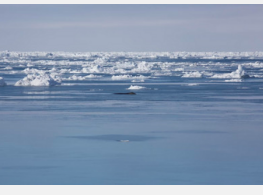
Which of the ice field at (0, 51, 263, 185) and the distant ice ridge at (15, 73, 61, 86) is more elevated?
the distant ice ridge at (15, 73, 61, 86)

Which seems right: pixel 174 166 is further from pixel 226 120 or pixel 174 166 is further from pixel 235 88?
pixel 235 88

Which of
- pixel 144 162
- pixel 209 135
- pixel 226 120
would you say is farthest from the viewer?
pixel 226 120

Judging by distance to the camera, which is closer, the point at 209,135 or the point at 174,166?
the point at 174,166

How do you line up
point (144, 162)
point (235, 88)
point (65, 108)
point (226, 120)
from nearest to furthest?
1. point (144, 162)
2. point (226, 120)
3. point (65, 108)
4. point (235, 88)

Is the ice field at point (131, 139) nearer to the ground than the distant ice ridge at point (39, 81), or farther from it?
nearer to the ground

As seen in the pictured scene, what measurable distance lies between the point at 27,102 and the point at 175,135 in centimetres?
630

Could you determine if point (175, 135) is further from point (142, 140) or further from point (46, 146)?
point (46, 146)

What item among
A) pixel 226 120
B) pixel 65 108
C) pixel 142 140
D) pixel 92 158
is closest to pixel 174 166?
pixel 92 158

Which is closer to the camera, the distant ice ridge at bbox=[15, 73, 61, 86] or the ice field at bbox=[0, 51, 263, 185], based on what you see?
the ice field at bbox=[0, 51, 263, 185]

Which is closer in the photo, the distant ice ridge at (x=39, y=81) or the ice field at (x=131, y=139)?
the ice field at (x=131, y=139)

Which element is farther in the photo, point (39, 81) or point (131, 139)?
point (39, 81)

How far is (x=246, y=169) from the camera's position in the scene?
26.4ft

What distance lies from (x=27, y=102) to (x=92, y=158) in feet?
25.3

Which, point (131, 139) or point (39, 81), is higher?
point (39, 81)
